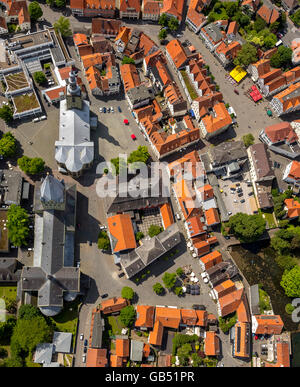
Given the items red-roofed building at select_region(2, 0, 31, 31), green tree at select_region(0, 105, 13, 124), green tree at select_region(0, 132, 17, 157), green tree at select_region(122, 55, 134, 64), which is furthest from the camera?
green tree at select_region(122, 55, 134, 64)

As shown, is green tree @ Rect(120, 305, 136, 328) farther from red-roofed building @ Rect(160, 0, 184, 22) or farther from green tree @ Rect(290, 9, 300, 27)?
green tree @ Rect(290, 9, 300, 27)

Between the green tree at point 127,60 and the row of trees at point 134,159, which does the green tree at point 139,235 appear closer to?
the row of trees at point 134,159

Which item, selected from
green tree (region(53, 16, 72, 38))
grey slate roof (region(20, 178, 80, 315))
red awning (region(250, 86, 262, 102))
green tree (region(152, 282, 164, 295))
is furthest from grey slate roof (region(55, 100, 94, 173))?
red awning (region(250, 86, 262, 102))

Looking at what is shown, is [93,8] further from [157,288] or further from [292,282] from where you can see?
[292,282]

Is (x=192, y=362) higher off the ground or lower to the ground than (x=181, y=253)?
→ lower
